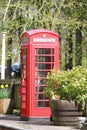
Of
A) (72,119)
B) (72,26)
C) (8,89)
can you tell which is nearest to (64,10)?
(72,26)

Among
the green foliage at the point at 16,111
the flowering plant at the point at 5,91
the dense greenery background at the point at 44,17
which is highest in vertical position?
the dense greenery background at the point at 44,17

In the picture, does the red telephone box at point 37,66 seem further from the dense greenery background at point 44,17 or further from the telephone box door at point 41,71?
the dense greenery background at point 44,17

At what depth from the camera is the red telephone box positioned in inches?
631

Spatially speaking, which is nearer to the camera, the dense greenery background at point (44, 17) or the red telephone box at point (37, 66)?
the red telephone box at point (37, 66)

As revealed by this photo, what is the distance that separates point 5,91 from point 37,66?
3.58 meters

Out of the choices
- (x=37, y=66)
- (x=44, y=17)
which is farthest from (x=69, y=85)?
(x=44, y=17)

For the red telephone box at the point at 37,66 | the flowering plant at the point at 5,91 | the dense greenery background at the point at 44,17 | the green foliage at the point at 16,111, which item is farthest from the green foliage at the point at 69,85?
the dense greenery background at the point at 44,17

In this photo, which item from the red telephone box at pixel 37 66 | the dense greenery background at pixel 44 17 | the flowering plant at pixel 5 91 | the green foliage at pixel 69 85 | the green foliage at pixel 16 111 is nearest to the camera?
the green foliage at pixel 69 85

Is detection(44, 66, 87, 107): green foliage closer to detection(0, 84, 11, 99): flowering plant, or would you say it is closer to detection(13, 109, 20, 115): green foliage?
detection(13, 109, 20, 115): green foliage

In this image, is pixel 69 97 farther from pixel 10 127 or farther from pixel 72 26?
pixel 72 26

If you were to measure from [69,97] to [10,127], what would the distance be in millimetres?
1573

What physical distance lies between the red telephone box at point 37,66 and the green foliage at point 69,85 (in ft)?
5.36

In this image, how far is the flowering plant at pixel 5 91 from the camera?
757 inches

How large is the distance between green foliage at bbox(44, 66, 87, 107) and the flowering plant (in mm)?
4890
